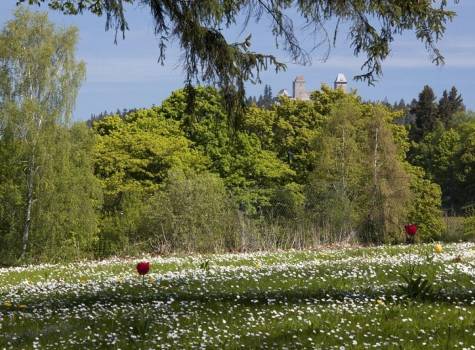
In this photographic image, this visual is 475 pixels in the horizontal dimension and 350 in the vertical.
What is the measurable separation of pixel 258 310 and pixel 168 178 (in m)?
18.3

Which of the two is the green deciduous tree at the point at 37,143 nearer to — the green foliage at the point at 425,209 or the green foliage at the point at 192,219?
the green foliage at the point at 192,219

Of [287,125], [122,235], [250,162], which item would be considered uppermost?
[287,125]

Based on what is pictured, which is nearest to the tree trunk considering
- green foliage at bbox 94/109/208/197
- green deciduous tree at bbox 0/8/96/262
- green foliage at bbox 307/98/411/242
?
green deciduous tree at bbox 0/8/96/262

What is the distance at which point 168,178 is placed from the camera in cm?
2452

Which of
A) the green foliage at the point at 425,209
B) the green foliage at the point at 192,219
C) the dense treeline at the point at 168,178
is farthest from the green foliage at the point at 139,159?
the green foliage at the point at 425,209

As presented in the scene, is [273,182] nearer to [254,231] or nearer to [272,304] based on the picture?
[254,231]

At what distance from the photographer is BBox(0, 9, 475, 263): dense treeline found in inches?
814

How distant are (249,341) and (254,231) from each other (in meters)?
14.5

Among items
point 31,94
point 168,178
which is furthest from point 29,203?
point 168,178

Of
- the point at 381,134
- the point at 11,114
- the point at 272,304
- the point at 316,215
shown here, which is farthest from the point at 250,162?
the point at 272,304

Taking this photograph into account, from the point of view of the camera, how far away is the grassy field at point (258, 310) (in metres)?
5.17

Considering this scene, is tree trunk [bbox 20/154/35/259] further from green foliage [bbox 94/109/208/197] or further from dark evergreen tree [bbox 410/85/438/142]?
dark evergreen tree [bbox 410/85/438/142]

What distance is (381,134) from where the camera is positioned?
32250mm

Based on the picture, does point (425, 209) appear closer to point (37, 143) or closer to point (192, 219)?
point (192, 219)
